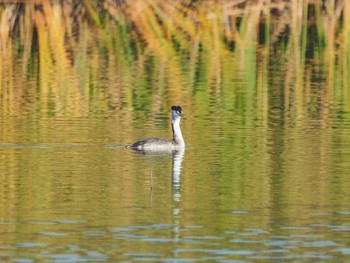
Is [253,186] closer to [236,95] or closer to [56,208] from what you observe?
[56,208]

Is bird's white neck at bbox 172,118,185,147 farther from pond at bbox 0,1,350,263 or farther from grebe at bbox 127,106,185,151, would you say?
pond at bbox 0,1,350,263

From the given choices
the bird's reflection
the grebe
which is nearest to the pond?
the bird's reflection

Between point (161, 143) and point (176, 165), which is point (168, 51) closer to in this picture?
point (161, 143)

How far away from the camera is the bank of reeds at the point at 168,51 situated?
75.1 ft

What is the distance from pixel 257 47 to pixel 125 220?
18171mm

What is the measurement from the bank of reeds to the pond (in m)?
0.06

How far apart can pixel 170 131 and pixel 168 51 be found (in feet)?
30.9

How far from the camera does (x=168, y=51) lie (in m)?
29.0

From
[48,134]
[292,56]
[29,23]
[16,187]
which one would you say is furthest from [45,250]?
[29,23]

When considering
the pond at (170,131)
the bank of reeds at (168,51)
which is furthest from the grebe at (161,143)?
the bank of reeds at (168,51)

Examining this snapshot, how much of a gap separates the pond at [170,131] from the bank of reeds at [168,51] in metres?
0.06

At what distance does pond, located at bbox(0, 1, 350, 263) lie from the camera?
38.8ft

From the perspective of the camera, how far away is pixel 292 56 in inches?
1138

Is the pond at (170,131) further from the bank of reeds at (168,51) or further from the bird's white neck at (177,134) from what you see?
the bird's white neck at (177,134)
